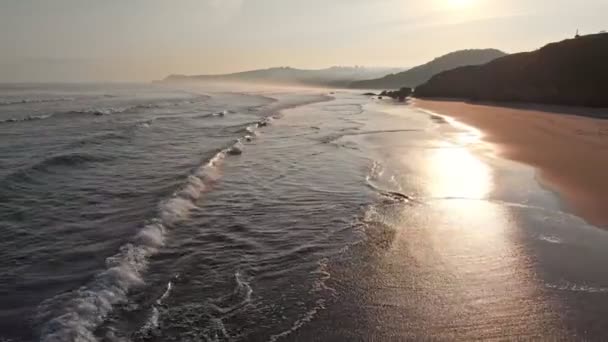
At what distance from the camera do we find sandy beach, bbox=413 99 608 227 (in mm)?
10305

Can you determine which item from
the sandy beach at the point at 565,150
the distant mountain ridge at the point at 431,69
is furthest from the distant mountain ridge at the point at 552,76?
the distant mountain ridge at the point at 431,69

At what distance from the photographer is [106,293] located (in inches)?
236

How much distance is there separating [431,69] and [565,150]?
369 feet

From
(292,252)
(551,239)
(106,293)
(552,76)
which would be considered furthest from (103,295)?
(552,76)

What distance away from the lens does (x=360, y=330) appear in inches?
199

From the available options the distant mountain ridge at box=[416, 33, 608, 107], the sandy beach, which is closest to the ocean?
the sandy beach

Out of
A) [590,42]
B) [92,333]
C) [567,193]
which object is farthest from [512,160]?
[590,42]

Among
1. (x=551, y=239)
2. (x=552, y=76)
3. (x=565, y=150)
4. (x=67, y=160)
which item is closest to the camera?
(x=551, y=239)

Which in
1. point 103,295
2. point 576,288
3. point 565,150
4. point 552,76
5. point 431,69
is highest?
point 431,69

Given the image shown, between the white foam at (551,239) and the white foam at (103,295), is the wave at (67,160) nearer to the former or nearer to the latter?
the white foam at (103,295)

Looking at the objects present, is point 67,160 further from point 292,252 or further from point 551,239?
point 551,239

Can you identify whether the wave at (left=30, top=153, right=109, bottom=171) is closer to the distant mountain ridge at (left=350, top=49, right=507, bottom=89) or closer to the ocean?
the ocean

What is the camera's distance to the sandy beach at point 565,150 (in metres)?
10.3

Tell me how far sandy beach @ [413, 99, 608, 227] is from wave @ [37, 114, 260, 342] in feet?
24.3
